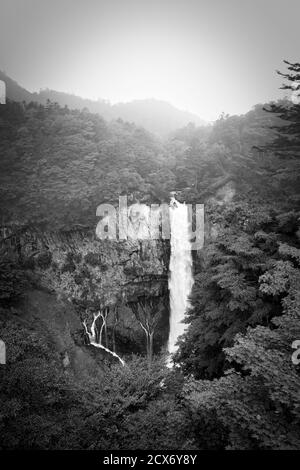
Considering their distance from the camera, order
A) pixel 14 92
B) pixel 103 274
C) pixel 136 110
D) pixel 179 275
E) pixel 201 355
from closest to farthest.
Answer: pixel 201 355
pixel 103 274
pixel 179 275
pixel 14 92
pixel 136 110

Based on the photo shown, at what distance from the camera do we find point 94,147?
79.8ft

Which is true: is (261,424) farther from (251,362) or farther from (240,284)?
(240,284)

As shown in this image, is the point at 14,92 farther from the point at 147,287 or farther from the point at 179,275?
the point at 179,275

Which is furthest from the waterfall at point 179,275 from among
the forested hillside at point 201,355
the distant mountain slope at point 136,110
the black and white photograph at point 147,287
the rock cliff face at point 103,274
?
the distant mountain slope at point 136,110

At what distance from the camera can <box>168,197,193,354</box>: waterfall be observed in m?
21.9

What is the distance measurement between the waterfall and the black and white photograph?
12 centimetres

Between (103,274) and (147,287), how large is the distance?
410 centimetres

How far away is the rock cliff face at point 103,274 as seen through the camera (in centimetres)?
2005

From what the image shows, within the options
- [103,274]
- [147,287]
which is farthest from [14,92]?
[147,287]

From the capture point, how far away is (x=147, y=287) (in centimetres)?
2253

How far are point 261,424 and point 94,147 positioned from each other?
2410 centimetres

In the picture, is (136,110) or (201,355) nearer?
(201,355)

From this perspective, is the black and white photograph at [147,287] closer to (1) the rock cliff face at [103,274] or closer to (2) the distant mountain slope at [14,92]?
(1) the rock cliff face at [103,274]

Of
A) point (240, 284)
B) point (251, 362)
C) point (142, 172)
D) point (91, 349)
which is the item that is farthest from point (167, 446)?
point (142, 172)
